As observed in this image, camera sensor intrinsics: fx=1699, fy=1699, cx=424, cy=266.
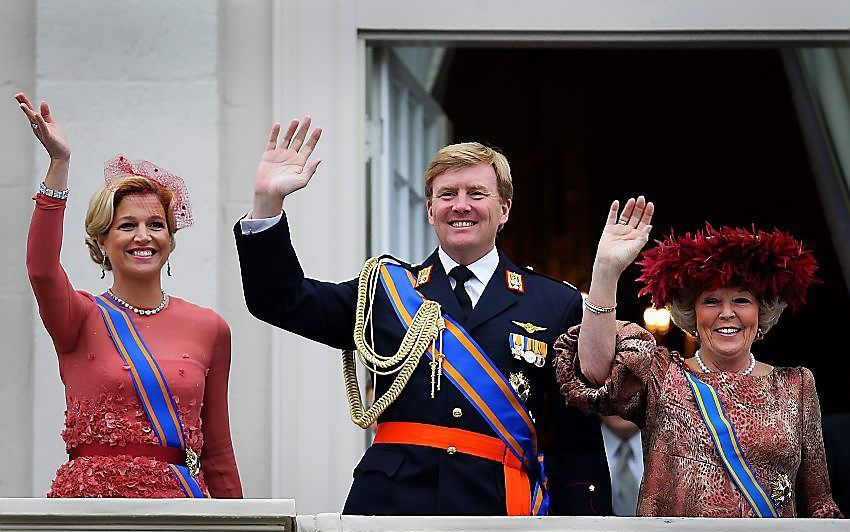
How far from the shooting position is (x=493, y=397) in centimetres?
445

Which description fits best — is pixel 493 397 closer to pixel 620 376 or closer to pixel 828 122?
pixel 620 376

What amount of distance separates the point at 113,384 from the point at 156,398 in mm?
118

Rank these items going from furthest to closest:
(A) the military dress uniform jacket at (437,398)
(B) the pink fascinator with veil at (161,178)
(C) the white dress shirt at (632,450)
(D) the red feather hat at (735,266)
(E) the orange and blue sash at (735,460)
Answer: (C) the white dress shirt at (632,450) < (B) the pink fascinator with veil at (161,178) < (D) the red feather hat at (735,266) < (A) the military dress uniform jacket at (437,398) < (E) the orange and blue sash at (735,460)

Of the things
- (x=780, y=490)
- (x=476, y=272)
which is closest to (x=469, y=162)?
(x=476, y=272)

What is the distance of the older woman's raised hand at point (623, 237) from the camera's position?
170 inches

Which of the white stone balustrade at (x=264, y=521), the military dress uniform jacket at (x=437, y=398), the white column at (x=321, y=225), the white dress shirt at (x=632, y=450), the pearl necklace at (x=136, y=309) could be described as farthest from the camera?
the white column at (x=321, y=225)

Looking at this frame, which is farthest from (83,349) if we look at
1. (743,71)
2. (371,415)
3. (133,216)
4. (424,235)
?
(743,71)

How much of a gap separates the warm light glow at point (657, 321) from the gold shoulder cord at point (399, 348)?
3667mm

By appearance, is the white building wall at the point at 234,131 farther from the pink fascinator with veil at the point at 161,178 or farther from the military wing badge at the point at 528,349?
the military wing badge at the point at 528,349

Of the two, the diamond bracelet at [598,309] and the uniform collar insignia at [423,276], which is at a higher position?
the uniform collar insignia at [423,276]

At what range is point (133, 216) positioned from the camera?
4621 millimetres

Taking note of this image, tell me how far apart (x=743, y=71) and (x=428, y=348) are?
539 centimetres

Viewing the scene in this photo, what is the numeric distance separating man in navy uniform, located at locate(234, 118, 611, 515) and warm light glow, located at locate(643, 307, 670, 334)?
3.56 meters

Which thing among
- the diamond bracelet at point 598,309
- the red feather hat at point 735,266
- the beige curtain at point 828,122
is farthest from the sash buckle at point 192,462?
the beige curtain at point 828,122
